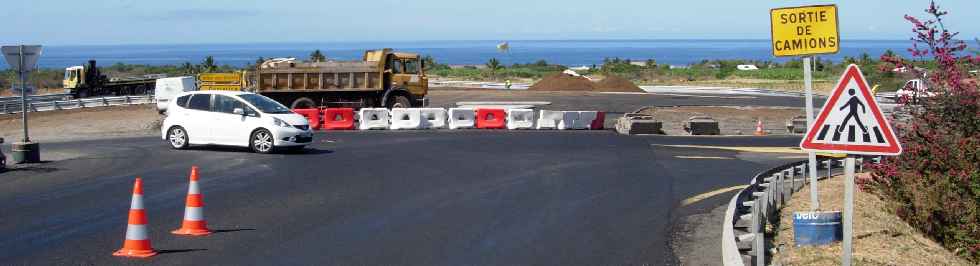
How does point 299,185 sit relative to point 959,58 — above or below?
below

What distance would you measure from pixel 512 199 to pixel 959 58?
6387 mm

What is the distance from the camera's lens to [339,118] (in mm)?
33594

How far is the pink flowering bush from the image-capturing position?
42.7 ft

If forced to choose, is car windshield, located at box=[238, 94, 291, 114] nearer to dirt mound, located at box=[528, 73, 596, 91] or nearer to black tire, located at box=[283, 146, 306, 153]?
black tire, located at box=[283, 146, 306, 153]

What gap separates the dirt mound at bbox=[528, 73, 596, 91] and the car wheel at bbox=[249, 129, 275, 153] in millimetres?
41789

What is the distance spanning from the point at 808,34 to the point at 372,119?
2228 cm

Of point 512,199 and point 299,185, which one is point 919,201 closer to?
point 512,199

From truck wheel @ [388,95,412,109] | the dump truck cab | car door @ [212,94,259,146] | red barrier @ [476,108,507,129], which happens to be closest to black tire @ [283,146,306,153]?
car door @ [212,94,259,146]

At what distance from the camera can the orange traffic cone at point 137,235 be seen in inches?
417

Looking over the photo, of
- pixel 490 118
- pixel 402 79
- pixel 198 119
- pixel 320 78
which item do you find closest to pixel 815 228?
pixel 198 119

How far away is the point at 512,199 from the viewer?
15.7 meters

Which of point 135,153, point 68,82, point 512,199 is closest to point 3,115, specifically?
point 68,82

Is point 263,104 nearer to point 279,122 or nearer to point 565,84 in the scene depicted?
point 279,122

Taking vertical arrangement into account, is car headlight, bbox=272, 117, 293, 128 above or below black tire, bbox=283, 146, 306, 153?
above
